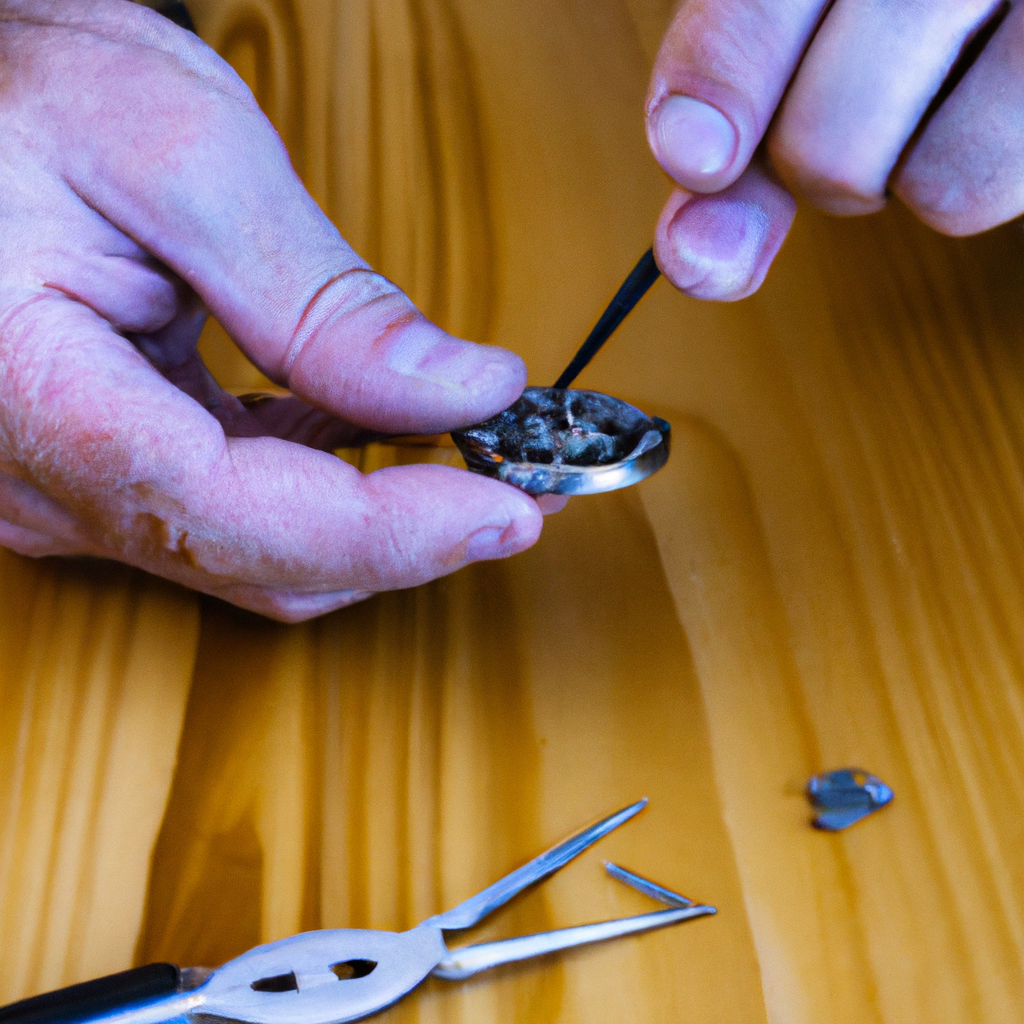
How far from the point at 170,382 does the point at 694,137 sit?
0.36 metres

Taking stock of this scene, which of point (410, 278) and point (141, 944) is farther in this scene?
point (410, 278)

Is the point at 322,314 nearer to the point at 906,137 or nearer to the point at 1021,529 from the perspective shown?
the point at 906,137

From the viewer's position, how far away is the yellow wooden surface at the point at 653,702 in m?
0.49

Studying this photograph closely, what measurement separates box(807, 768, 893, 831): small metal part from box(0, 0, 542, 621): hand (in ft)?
0.82

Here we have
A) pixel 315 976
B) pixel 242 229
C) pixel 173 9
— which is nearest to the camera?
pixel 315 976

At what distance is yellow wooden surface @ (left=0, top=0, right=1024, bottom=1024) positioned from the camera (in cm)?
49

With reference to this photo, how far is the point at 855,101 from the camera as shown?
474 mm

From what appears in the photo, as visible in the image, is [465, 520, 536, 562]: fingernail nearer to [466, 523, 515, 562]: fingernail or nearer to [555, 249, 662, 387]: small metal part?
[466, 523, 515, 562]: fingernail

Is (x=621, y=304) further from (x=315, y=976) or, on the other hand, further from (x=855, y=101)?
(x=315, y=976)

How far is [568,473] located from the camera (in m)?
0.54

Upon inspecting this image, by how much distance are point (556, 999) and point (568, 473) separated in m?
0.31

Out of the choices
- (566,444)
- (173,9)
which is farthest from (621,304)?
(173,9)

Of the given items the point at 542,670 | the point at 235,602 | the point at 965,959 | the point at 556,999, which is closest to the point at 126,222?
the point at 235,602

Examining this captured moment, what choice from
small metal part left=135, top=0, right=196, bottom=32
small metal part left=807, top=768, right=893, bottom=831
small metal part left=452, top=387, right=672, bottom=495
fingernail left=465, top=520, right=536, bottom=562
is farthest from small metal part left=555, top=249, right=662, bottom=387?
small metal part left=135, top=0, right=196, bottom=32
